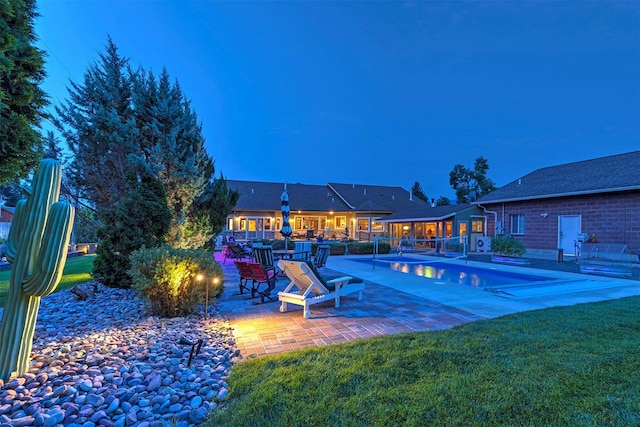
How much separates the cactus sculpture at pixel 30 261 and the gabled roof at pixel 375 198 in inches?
1057

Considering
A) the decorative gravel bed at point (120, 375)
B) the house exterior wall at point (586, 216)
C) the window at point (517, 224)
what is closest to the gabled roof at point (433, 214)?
the house exterior wall at point (586, 216)

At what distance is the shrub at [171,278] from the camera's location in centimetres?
479

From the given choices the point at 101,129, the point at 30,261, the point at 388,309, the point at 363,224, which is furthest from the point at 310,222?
the point at 30,261

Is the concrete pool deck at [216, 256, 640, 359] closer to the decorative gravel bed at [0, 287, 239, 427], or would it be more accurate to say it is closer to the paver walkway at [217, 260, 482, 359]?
the paver walkway at [217, 260, 482, 359]

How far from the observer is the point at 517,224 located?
739 inches

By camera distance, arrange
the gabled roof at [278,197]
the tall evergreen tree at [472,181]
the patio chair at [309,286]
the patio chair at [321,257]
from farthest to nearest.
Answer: the tall evergreen tree at [472,181] < the gabled roof at [278,197] < the patio chair at [321,257] < the patio chair at [309,286]

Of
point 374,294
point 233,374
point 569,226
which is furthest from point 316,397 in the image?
point 569,226

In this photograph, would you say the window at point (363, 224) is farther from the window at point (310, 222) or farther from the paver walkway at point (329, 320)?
the paver walkway at point (329, 320)

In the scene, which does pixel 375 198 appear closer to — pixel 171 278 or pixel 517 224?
pixel 517 224

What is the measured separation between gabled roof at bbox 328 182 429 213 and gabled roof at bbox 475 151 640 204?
1102cm

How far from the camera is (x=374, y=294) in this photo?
23.4 feet

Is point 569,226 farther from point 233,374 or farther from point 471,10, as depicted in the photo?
point 233,374

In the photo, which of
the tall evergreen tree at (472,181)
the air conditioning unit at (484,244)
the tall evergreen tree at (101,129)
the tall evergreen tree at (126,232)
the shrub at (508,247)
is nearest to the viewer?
the tall evergreen tree at (126,232)

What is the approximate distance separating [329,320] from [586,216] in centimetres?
1671
